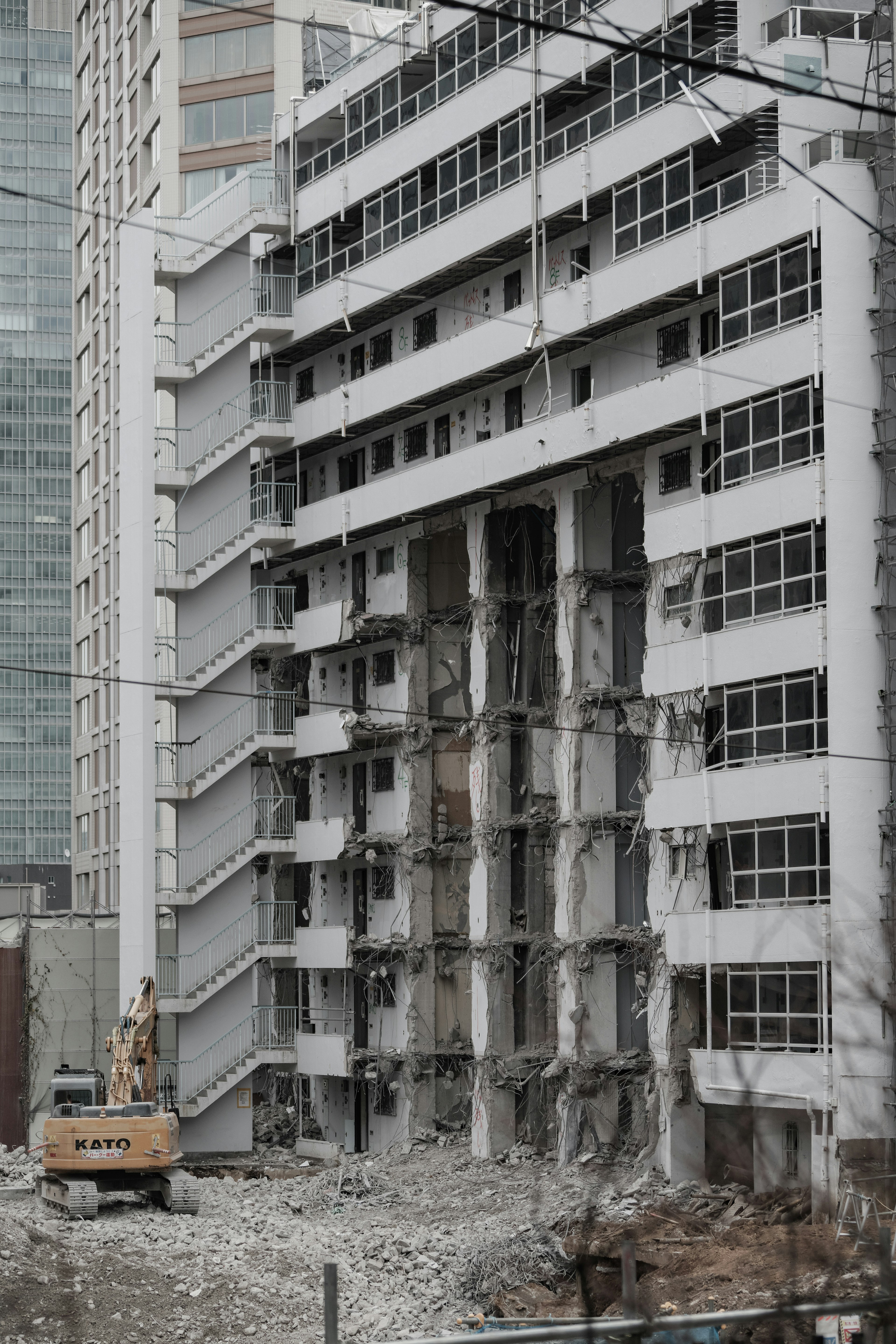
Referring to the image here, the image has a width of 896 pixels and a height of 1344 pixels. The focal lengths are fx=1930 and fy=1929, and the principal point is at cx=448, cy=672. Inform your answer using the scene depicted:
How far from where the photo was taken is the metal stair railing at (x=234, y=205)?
5816cm

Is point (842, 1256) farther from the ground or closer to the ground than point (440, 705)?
closer to the ground

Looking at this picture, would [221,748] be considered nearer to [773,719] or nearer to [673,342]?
[673,342]

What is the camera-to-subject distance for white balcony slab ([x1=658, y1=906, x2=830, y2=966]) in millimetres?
36875

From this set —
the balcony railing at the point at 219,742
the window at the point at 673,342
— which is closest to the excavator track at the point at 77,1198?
the balcony railing at the point at 219,742

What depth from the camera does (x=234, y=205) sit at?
192 ft

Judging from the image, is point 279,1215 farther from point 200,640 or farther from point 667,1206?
point 200,640

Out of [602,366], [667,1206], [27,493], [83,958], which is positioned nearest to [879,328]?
[602,366]

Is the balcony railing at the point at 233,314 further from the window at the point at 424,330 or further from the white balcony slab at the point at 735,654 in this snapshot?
the white balcony slab at the point at 735,654

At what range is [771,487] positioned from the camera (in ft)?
129

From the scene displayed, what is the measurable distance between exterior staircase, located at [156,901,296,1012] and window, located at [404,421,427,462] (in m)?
13.7

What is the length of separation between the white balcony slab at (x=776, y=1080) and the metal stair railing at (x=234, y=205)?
30.7 meters

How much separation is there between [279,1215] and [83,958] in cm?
1847

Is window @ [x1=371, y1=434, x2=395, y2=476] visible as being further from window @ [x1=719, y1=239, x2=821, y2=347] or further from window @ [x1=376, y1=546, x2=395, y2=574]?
window @ [x1=719, y1=239, x2=821, y2=347]

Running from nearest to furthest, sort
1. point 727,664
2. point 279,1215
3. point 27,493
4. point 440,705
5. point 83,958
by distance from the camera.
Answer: point 727,664, point 279,1215, point 440,705, point 83,958, point 27,493
